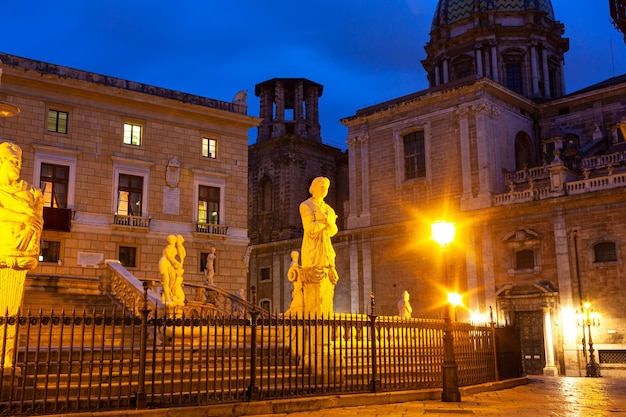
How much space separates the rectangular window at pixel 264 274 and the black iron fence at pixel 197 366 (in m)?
28.6

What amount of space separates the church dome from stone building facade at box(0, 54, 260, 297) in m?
23.8

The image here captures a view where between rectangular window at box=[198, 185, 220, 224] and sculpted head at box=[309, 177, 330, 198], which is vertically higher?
rectangular window at box=[198, 185, 220, 224]

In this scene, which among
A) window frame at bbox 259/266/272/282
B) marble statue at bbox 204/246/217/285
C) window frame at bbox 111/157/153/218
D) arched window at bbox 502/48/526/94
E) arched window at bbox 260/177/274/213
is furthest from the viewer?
→ arched window at bbox 260/177/274/213

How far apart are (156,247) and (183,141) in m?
4.88

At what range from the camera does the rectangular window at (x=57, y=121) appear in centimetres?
2644

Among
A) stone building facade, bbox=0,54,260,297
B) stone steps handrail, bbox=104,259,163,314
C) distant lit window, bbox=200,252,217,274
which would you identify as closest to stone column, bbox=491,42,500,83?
stone building facade, bbox=0,54,260,297

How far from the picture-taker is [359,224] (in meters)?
40.3

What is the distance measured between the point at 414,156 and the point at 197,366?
28.6 metres

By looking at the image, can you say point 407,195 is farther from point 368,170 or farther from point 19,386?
point 19,386

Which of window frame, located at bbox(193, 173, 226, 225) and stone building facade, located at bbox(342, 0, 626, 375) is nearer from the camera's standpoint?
window frame, located at bbox(193, 173, 226, 225)

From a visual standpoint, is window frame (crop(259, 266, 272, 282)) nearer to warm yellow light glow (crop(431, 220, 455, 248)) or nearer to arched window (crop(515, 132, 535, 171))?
arched window (crop(515, 132, 535, 171))

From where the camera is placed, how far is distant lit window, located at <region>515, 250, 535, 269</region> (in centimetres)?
3228

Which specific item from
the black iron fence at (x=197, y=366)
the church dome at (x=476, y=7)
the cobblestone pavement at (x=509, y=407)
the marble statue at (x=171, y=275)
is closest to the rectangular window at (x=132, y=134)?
the marble statue at (x=171, y=275)

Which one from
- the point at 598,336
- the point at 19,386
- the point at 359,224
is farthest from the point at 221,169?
the point at 19,386
